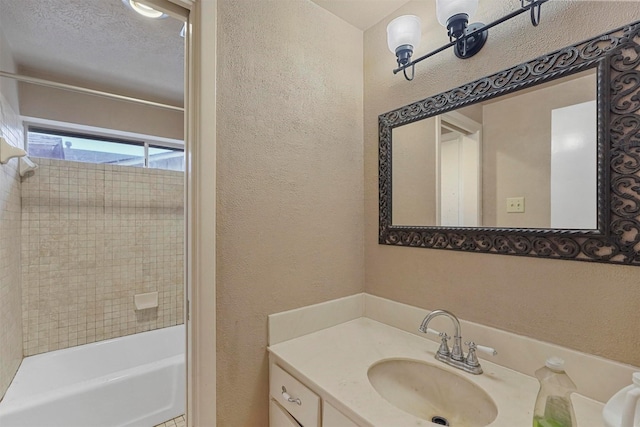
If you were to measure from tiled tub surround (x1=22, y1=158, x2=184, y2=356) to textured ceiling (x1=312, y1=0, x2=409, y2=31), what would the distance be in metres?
1.99

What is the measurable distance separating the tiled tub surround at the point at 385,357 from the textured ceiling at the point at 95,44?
1875mm

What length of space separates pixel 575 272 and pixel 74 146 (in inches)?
126

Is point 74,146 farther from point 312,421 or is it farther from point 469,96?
point 469,96

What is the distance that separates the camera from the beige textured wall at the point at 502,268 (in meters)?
0.77

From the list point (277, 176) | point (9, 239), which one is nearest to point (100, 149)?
point (9, 239)

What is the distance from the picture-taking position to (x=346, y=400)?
2.57 ft

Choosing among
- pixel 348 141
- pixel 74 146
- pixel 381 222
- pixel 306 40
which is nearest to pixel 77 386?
pixel 74 146

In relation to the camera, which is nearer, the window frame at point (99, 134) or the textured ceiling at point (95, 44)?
the textured ceiling at point (95, 44)

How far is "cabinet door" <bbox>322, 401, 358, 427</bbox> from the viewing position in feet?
2.53

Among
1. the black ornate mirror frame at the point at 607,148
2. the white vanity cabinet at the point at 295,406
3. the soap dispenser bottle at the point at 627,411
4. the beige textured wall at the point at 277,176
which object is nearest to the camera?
the soap dispenser bottle at the point at 627,411

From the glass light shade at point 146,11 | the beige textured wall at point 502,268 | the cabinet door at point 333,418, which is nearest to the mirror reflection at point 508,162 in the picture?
the beige textured wall at point 502,268

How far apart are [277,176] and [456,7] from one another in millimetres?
905

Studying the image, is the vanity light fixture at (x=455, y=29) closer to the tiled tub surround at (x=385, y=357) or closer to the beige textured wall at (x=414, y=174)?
the beige textured wall at (x=414, y=174)

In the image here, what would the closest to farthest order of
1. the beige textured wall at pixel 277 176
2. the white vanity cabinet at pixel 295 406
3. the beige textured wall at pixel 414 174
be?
1. the white vanity cabinet at pixel 295 406
2. the beige textured wall at pixel 277 176
3. the beige textured wall at pixel 414 174
